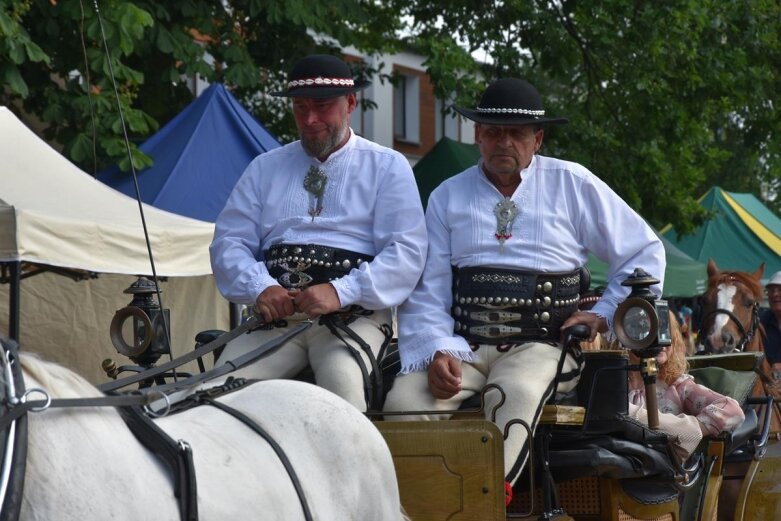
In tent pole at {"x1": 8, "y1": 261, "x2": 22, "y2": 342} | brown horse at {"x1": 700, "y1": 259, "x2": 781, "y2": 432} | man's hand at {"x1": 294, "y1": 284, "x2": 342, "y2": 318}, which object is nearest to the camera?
man's hand at {"x1": 294, "y1": 284, "x2": 342, "y2": 318}

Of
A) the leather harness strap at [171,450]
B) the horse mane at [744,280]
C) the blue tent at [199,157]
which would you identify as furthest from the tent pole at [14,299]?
the horse mane at [744,280]

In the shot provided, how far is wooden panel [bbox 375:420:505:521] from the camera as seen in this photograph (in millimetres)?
3881

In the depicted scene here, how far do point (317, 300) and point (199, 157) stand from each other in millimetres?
5651

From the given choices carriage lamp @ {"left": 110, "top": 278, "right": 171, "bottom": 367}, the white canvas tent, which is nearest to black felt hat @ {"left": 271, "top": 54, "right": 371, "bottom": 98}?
carriage lamp @ {"left": 110, "top": 278, "right": 171, "bottom": 367}

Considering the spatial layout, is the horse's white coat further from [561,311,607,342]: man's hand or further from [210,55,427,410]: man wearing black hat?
[210,55,427,410]: man wearing black hat

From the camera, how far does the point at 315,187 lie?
4.52 metres

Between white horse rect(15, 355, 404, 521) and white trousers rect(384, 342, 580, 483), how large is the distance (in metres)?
0.73

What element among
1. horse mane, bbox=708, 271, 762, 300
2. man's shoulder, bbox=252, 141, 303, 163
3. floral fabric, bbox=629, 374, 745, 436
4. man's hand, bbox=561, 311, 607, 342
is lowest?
floral fabric, bbox=629, 374, 745, 436

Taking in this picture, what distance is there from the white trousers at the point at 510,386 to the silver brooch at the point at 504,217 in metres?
0.41

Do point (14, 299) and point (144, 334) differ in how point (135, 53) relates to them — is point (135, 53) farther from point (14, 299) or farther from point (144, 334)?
point (144, 334)

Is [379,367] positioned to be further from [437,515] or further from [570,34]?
[570,34]

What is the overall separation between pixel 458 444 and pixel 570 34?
10048 mm

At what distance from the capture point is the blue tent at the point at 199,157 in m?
9.21

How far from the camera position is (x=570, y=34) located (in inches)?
525
